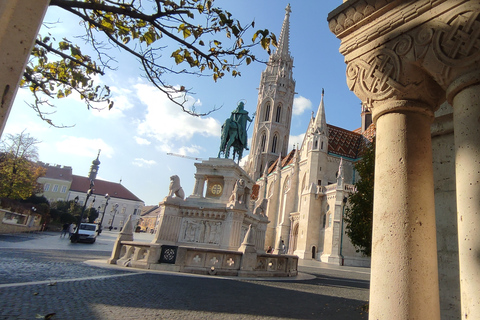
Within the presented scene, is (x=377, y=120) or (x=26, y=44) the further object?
(x=377, y=120)

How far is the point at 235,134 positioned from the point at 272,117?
47033mm

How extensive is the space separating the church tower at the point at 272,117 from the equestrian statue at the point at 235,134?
1602 inches

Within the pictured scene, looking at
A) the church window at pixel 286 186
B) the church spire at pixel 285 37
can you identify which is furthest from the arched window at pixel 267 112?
the church window at pixel 286 186

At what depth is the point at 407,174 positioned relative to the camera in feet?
6.73

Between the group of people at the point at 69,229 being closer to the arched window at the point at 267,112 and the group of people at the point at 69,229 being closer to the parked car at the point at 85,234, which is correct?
the parked car at the point at 85,234

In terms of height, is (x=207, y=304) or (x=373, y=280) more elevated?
(x=373, y=280)

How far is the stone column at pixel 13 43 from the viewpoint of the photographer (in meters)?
1.55

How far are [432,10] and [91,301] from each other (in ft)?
18.0

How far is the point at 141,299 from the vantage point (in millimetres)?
4941

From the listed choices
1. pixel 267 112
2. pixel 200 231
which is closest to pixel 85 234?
pixel 200 231

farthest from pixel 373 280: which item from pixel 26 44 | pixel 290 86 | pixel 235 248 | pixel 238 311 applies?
pixel 290 86

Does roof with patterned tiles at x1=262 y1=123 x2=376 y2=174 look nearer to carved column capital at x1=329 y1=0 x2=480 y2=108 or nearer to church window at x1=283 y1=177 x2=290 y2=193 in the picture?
church window at x1=283 y1=177 x2=290 y2=193

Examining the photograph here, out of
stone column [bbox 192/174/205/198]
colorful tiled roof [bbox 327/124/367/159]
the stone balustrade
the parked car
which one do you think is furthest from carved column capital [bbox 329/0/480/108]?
colorful tiled roof [bbox 327/124/367/159]

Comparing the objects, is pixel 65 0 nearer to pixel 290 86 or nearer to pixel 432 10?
pixel 432 10
